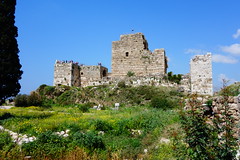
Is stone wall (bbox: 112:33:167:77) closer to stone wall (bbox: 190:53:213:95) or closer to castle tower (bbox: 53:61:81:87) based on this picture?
stone wall (bbox: 190:53:213:95)

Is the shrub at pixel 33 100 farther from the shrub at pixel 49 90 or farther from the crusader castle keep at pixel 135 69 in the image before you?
the crusader castle keep at pixel 135 69

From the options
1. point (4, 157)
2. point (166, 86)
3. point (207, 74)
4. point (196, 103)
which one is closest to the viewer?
point (196, 103)

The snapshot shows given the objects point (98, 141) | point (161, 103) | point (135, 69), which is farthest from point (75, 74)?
point (98, 141)

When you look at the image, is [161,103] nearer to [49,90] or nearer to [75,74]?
[49,90]

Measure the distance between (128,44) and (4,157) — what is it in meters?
23.4

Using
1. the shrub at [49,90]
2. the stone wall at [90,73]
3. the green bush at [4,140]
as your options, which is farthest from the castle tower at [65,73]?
the green bush at [4,140]

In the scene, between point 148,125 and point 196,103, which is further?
point 148,125

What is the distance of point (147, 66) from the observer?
27516 millimetres

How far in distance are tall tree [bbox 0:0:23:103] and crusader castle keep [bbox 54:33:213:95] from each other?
14.2 m

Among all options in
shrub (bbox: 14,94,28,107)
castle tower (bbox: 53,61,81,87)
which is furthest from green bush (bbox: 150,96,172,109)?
castle tower (bbox: 53,61,81,87)

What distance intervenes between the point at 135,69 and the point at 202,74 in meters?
9.38

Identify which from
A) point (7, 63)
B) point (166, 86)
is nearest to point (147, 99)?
point (166, 86)

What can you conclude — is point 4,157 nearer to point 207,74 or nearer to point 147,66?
point 207,74

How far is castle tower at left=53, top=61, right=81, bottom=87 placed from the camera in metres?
30.0
